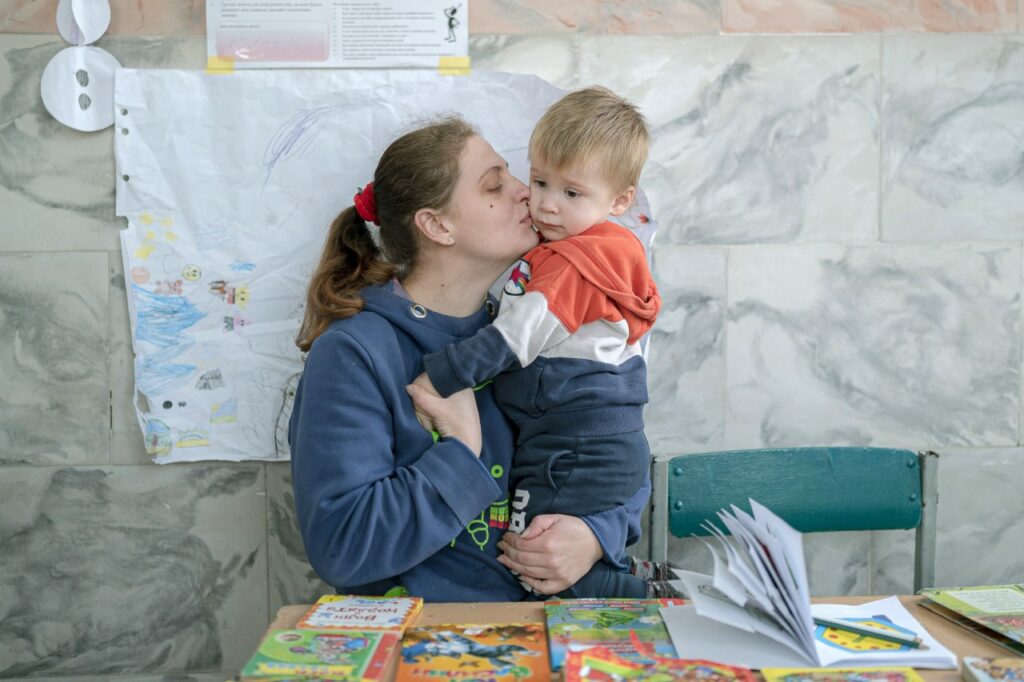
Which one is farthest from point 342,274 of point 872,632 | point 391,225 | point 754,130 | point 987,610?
point 987,610

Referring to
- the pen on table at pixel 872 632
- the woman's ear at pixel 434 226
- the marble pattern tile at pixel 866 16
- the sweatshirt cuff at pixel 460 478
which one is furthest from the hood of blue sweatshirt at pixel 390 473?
the marble pattern tile at pixel 866 16

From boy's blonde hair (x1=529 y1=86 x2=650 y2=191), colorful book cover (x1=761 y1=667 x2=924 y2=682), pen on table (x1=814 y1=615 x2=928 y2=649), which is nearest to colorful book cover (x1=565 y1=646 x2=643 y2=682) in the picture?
colorful book cover (x1=761 y1=667 x2=924 y2=682)

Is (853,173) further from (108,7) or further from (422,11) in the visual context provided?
(108,7)

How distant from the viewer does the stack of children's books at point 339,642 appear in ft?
3.82

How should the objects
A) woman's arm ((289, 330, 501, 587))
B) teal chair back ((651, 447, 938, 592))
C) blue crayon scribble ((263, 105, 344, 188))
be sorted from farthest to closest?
blue crayon scribble ((263, 105, 344, 188)), teal chair back ((651, 447, 938, 592)), woman's arm ((289, 330, 501, 587))

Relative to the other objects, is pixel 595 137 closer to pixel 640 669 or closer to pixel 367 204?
pixel 367 204

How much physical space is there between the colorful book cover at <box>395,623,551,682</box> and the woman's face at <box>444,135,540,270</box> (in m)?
0.73

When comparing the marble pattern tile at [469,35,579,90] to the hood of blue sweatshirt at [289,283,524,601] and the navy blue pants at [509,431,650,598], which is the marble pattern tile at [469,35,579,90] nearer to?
the hood of blue sweatshirt at [289,283,524,601]

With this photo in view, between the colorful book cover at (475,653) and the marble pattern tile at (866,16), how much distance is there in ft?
4.64

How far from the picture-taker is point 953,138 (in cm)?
216

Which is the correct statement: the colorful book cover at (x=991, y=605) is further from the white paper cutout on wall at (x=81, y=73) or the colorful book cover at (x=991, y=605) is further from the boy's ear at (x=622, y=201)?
the white paper cutout on wall at (x=81, y=73)

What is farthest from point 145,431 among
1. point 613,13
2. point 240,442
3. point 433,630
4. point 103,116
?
point 613,13

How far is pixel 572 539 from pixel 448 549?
0.24 meters

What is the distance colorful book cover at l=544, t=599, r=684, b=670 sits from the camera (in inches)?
49.1
